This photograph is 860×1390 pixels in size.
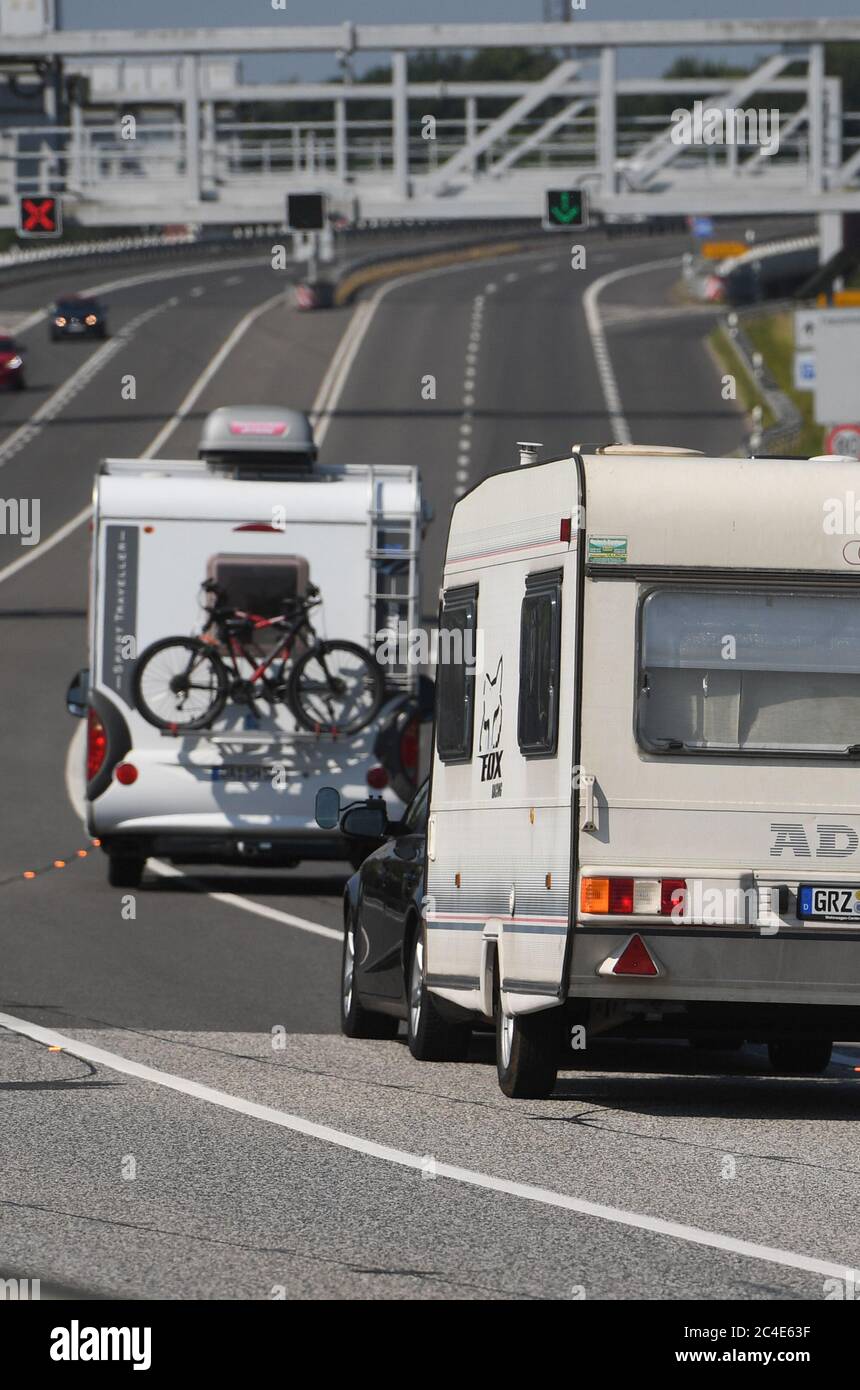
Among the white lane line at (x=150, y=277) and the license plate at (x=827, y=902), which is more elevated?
the white lane line at (x=150, y=277)

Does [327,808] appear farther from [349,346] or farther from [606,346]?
[606,346]

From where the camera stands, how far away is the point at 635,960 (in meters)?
10.1

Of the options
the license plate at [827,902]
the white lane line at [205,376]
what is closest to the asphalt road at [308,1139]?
the license plate at [827,902]

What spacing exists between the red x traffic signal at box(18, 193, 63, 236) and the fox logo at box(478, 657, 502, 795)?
37.6 meters

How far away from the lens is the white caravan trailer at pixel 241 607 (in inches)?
778

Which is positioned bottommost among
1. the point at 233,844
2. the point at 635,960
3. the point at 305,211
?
the point at 233,844

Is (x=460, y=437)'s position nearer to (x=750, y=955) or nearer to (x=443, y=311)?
(x=443, y=311)

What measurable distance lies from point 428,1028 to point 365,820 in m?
1.13

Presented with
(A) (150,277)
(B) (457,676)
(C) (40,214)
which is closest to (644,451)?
(B) (457,676)

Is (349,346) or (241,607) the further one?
(349,346)

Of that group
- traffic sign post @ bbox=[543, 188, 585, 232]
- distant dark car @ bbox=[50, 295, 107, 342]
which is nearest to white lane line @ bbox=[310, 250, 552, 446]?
traffic sign post @ bbox=[543, 188, 585, 232]

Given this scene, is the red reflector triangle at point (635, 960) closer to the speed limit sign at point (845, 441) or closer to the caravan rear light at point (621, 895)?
the caravan rear light at point (621, 895)

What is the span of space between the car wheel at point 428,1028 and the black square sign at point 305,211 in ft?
115
